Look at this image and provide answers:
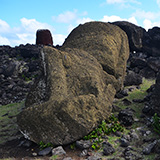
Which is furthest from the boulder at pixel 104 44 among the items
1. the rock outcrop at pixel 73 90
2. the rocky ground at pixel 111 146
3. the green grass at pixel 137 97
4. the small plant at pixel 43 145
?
the small plant at pixel 43 145

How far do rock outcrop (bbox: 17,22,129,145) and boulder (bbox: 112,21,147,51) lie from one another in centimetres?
946

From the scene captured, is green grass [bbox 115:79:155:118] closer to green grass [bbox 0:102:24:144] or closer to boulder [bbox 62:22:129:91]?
boulder [bbox 62:22:129:91]

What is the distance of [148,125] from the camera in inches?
289

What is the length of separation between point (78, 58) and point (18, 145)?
383cm

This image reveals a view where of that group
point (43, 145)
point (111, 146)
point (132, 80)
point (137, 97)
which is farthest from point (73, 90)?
point (132, 80)

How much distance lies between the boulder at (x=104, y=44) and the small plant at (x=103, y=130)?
2032 mm

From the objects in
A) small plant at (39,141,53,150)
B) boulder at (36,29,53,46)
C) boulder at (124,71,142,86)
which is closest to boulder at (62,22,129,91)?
boulder at (124,71,142,86)

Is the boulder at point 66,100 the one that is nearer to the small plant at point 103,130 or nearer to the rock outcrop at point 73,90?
the rock outcrop at point 73,90

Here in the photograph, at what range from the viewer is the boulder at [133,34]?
64.8 feet

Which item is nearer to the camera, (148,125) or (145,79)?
(148,125)

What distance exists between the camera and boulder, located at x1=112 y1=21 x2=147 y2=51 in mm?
19750

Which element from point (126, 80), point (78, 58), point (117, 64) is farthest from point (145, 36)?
point (78, 58)

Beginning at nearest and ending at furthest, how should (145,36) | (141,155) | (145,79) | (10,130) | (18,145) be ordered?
1. (141,155)
2. (18,145)
3. (10,130)
4. (145,79)
5. (145,36)

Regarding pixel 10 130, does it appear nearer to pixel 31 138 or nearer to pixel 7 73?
pixel 31 138
